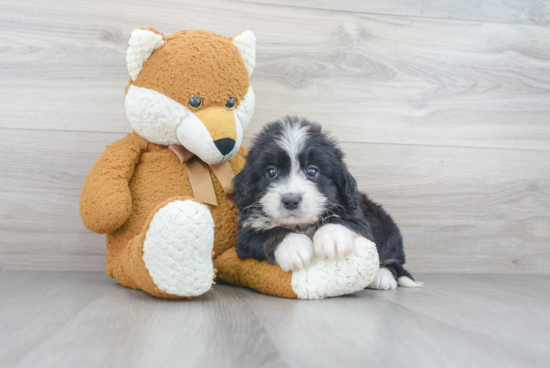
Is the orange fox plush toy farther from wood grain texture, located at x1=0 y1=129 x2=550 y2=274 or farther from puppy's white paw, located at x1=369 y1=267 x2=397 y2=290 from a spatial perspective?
wood grain texture, located at x1=0 y1=129 x2=550 y2=274

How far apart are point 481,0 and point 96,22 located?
2.04 m

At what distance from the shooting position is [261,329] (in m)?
1.09

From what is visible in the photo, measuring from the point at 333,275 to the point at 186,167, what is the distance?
0.71m

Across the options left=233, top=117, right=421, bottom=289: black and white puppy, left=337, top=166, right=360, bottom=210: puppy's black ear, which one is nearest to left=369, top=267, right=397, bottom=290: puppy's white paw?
left=233, top=117, right=421, bottom=289: black and white puppy

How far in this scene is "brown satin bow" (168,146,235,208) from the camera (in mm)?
1729

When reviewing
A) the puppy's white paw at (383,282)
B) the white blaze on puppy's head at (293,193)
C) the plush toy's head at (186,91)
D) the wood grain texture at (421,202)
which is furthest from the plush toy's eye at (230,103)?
the puppy's white paw at (383,282)

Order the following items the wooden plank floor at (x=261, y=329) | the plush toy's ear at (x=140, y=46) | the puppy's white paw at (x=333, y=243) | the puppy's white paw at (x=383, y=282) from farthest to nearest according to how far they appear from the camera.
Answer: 1. the puppy's white paw at (x=383, y=282)
2. the plush toy's ear at (x=140, y=46)
3. the puppy's white paw at (x=333, y=243)
4. the wooden plank floor at (x=261, y=329)

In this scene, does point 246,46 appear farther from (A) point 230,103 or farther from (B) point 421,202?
(B) point 421,202

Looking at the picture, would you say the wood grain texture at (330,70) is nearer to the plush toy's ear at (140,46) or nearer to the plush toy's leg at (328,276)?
the plush toy's ear at (140,46)

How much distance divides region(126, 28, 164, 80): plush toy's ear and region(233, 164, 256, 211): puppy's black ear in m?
0.55

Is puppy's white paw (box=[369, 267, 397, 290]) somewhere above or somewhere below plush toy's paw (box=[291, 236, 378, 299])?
below

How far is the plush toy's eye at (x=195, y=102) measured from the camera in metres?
1.64

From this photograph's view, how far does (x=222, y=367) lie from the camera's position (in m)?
0.84

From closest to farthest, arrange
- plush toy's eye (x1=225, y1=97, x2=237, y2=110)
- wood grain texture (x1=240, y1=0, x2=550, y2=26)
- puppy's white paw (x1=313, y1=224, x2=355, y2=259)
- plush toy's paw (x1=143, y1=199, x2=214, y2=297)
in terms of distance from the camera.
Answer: plush toy's paw (x1=143, y1=199, x2=214, y2=297), puppy's white paw (x1=313, y1=224, x2=355, y2=259), plush toy's eye (x1=225, y1=97, x2=237, y2=110), wood grain texture (x1=240, y1=0, x2=550, y2=26)
